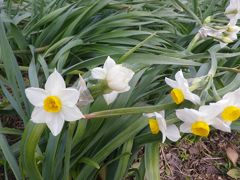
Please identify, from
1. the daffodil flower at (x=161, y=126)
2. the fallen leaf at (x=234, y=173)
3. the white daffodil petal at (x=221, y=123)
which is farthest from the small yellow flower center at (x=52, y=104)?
the fallen leaf at (x=234, y=173)

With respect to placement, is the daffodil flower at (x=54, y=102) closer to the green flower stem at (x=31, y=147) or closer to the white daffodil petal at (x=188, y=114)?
the green flower stem at (x=31, y=147)

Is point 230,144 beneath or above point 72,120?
beneath

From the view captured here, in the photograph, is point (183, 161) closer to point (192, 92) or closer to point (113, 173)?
point (113, 173)

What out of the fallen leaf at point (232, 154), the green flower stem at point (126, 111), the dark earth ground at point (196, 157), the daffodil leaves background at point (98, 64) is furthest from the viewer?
the fallen leaf at point (232, 154)

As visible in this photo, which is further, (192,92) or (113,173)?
(113,173)

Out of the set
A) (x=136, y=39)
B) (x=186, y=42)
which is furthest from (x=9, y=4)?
(x=186, y=42)

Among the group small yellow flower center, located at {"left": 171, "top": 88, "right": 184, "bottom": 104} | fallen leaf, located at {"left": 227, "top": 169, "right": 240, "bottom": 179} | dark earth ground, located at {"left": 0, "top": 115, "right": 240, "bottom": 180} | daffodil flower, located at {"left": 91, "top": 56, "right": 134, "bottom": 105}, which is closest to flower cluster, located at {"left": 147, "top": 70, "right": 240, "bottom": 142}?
small yellow flower center, located at {"left": 171, "top": 88, "right": 184, "bottom": 104}

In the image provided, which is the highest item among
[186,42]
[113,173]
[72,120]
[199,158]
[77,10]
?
[72,120]
